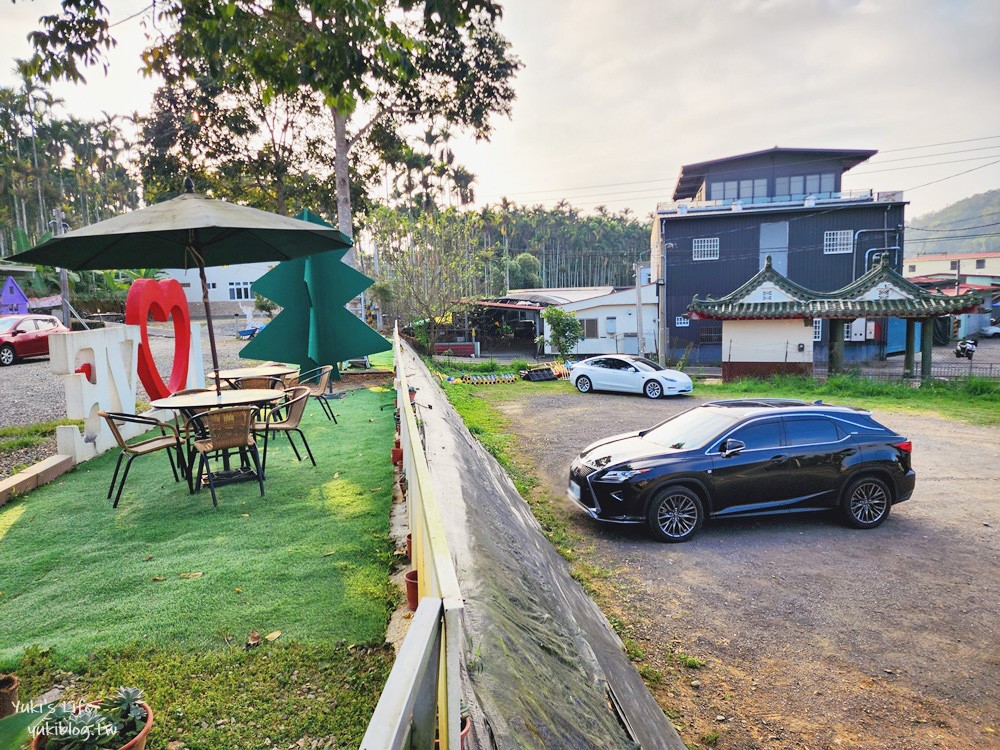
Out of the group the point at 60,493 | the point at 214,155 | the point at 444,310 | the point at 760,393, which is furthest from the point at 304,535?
the point at 444,310

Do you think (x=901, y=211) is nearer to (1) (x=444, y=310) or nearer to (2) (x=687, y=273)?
(2) (x=687, y=273)

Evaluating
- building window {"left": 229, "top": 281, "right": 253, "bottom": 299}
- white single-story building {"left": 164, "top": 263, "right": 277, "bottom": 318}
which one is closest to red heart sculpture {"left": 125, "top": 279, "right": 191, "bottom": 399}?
white single-story building {"left": 164, "top": 263, "right": 277, "bottom": 318}

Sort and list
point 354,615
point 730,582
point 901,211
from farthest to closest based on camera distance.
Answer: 1. point 901,211
2. point 730,582
3. point 354,615

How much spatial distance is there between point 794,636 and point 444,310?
74.4 feet

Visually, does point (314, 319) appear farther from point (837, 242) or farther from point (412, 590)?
point (837, 242)

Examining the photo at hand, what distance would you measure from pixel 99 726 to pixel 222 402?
13.1 ft

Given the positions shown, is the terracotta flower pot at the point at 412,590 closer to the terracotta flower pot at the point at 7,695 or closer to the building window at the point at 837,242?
the terracotta flower pot at the point at 7,695

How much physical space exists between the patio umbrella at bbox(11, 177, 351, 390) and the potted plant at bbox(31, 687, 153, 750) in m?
3.77

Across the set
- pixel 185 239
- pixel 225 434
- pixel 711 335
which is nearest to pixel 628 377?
pixel 711 335

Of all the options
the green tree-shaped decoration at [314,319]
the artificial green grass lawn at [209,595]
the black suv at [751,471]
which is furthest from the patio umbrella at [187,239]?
the green tree-shaped decoration at [314,319]

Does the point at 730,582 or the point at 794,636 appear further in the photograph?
the point at 730,582

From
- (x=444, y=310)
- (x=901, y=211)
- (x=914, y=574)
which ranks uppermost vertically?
(x=901, y=211)

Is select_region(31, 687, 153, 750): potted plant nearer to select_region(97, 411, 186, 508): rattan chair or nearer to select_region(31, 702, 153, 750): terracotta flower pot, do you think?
select_region(31, 702, 153, 750): terracotta flower pot

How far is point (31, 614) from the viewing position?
11.5ft
